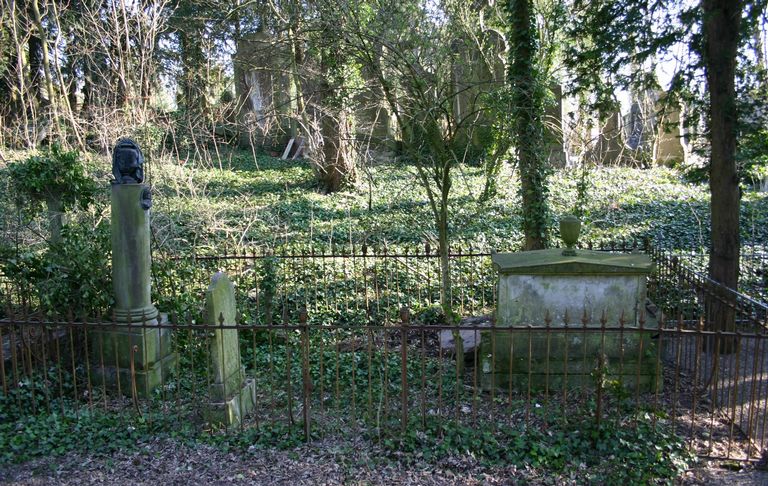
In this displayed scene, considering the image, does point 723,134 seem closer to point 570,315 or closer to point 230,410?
point 570,315

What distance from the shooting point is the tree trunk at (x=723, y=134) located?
6.59 metres

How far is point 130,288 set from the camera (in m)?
5.89

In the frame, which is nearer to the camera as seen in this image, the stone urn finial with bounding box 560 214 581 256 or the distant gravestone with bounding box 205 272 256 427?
the distant gravestone with bounding box 205 272 256 427

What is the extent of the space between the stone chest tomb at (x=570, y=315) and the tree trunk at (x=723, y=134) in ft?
4.74

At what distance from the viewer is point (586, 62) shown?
27.6 feet

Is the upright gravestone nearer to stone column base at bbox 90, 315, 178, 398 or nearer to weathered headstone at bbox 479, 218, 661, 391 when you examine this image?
stone column base at bbox 90, 315, 178, 398

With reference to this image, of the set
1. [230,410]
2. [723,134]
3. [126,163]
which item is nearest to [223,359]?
[230,410]

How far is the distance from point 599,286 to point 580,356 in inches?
29.2

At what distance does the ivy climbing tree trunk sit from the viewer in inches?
331

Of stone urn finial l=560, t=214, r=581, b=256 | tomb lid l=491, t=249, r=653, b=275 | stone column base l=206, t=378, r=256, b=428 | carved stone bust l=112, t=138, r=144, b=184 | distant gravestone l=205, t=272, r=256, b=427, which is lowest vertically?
stone column base l=206, t=378, r=256, b=428

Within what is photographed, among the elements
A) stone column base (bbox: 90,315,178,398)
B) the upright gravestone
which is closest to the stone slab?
stone column base (bbox: 90,315,178,398)

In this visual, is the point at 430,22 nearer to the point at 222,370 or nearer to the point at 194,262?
the point at 194,262

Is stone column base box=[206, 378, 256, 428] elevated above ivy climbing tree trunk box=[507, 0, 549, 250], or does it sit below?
below

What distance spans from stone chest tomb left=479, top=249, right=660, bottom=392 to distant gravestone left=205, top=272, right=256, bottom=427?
8.01 ft
